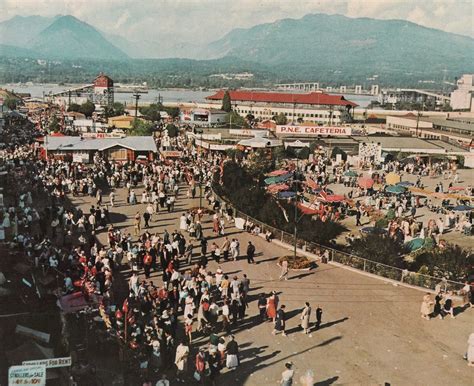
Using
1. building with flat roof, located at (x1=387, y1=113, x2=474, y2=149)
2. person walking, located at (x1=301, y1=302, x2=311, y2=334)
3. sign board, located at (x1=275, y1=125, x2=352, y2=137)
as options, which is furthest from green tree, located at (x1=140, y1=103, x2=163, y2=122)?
person walking, located at (x1=301, y1=302, x2=311, y2=334)

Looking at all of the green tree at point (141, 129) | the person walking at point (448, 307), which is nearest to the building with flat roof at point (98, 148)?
the green tree at point (141, 129)

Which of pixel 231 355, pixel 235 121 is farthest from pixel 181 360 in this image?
pixel 235 121

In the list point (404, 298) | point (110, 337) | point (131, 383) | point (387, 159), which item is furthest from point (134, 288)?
point (387, 159)

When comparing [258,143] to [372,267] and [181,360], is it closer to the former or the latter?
[372,267]

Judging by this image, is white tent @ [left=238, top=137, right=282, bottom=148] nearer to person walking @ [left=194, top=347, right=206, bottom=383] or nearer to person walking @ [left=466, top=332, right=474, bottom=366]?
person walking @ [left=466, top=332, right=474, bottom=366]

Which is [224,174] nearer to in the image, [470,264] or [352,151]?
[470,264]

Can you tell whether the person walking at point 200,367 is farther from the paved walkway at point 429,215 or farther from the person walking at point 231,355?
the paved walkway at point 429,215
